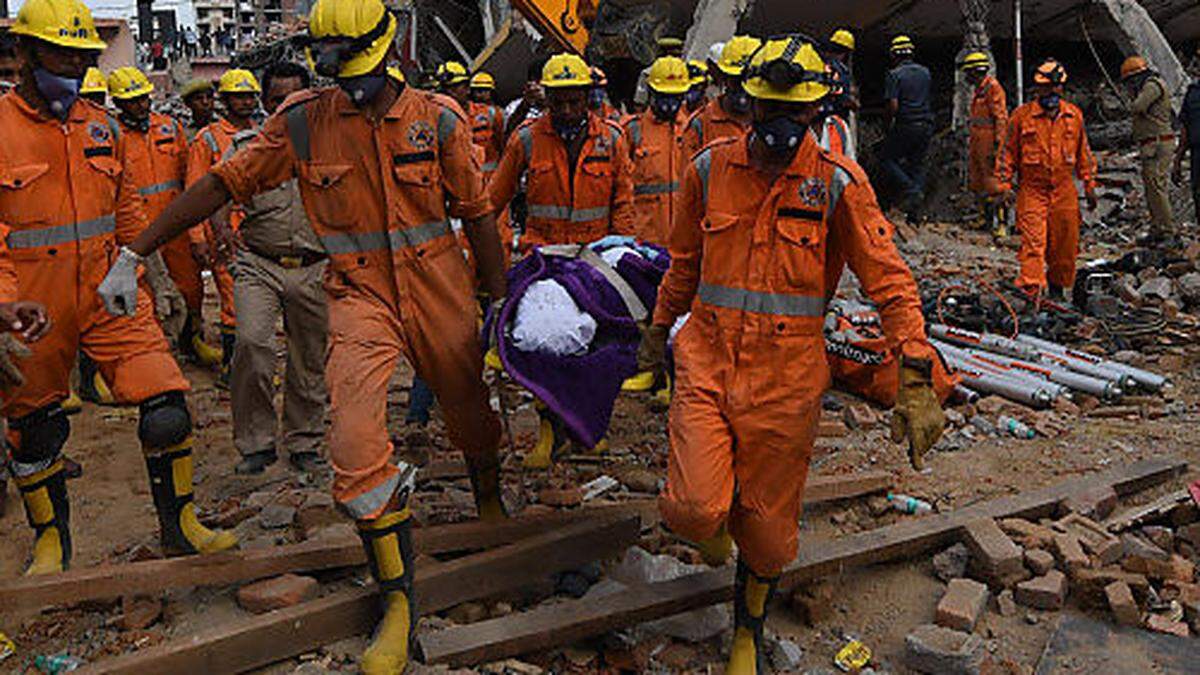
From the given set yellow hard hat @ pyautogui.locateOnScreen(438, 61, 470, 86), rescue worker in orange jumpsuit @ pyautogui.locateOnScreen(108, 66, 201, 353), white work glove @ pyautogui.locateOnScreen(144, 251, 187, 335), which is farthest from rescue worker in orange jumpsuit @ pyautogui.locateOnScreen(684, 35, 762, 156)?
yellow hard hat @ pyautogui.locateOnScreen(438, 61, 470, 86)

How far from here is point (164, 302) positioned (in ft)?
25.2

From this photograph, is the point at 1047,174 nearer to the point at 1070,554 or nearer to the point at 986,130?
the point at 986,130

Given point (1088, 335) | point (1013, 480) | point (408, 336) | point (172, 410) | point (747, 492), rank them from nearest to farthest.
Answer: point (747, 492), point (408, 336), point (172, 410), point (1013, 480), point (1088, 335)

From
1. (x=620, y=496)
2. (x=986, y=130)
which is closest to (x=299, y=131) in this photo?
(x=620, y=496)

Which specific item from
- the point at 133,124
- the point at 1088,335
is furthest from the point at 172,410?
the point at 1088,335

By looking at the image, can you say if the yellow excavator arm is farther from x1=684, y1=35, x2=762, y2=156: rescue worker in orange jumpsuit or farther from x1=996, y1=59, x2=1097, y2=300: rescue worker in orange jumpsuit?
x1=996, y1=59, x2=1097, y2=300: rescue worker in orange jumpsuit

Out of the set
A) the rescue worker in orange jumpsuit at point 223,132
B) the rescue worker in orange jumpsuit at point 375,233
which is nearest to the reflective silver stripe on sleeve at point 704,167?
the rescue worker in orange jumpsuit at point 375,233

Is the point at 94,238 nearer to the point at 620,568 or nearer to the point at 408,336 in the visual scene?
the point at 408,336

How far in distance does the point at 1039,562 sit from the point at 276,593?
2845mm

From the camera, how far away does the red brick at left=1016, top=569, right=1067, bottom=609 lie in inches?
138

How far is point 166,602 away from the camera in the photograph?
350cm

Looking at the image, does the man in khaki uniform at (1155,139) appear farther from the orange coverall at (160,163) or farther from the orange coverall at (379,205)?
the orange coverall at (160,163)

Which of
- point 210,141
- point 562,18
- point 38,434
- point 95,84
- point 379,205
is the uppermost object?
point 562,18

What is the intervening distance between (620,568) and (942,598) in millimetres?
1217
